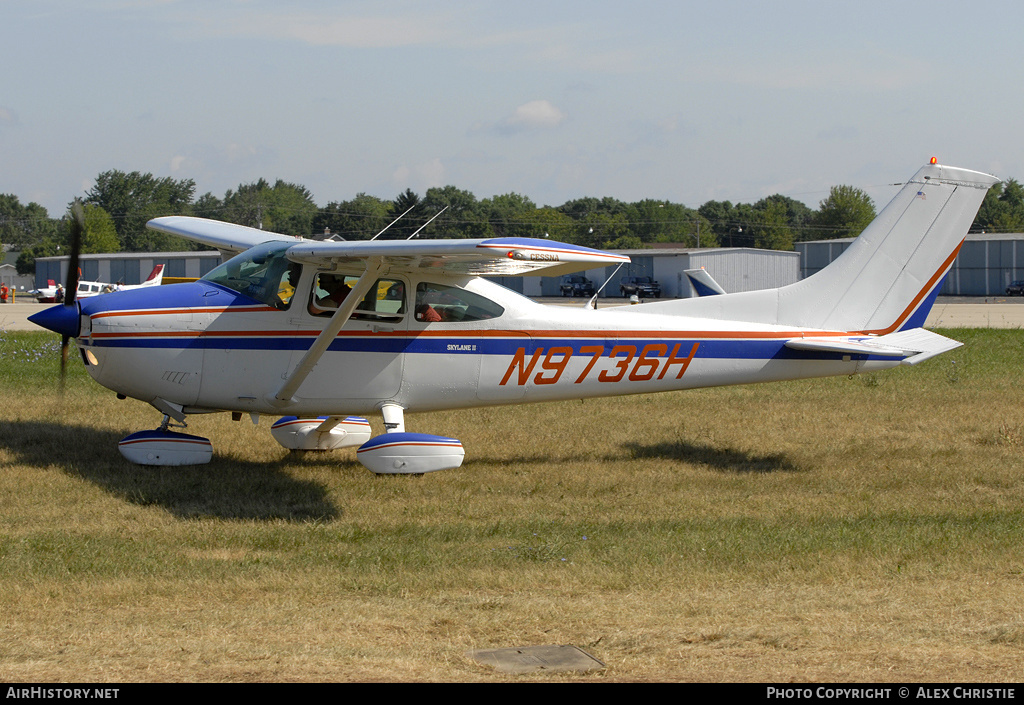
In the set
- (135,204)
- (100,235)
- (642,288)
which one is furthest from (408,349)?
(135,204)

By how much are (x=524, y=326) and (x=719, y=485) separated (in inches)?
96.2

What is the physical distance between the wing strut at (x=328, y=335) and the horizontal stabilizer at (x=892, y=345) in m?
4.42

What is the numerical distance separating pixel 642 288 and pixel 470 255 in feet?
172

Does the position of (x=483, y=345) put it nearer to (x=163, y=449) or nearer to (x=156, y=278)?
(x=163, y=449)

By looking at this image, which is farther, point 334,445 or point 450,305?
point 334,445

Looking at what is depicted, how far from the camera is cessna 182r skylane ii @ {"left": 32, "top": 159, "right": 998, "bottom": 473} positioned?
8820mm

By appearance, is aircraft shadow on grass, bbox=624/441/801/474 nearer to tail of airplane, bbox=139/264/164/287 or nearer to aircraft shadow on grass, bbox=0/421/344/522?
aircraft shadow on grass, bbox=0/421/344/522

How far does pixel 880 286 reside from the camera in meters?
10.1

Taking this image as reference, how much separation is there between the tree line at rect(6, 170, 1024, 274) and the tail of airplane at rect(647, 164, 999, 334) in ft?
223

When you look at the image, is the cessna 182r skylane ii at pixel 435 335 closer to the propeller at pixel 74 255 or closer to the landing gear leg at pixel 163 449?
the landing gear leg at pixel 163 449

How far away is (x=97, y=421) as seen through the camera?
1177cm

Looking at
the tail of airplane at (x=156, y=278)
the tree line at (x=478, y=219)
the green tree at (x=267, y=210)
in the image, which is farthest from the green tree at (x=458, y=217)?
the tail of airplane at (x=156, y=278)

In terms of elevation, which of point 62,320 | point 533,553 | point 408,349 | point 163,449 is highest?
point 62,320

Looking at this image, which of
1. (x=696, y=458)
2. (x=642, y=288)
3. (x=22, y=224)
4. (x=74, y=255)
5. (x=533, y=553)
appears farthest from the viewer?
(x=22, y=224)
